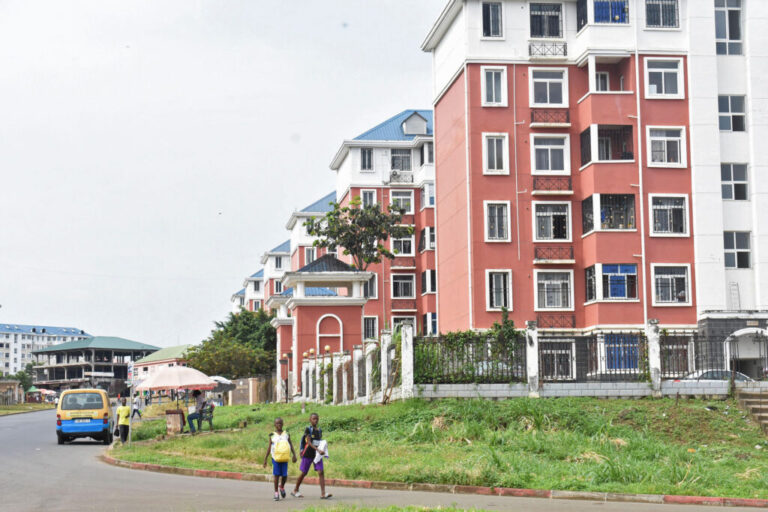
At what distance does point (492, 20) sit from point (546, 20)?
2256mm

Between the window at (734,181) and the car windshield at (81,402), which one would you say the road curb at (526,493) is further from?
the window at (734,181)

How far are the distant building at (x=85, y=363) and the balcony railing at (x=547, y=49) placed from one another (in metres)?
122

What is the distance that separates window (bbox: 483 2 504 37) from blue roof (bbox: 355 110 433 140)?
2277cm

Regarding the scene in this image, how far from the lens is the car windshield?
1284 inches

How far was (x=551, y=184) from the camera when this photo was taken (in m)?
41.5

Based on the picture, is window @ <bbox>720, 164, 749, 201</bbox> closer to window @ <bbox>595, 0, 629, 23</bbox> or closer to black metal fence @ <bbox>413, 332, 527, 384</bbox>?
window @ <bbox>595, 0, 629, 23</bbox>

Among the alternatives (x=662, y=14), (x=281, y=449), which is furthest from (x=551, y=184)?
(x=281, y=449)

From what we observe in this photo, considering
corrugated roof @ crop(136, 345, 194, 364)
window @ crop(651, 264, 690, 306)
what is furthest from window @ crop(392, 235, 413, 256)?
corrugated roof @ crop(136, 345, 194, 364)

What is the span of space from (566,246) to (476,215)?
12.5 feet

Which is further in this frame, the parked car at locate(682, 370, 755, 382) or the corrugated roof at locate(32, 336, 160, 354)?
the corrugated roof at locate(32, 336, 160, 354)

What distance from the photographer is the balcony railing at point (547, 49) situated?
41.4 meters

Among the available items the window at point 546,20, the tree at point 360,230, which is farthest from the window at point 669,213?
the tree at point 360,230

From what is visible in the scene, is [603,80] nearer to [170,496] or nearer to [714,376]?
[714,376]

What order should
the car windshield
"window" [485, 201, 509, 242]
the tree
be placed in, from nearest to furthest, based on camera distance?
the car windshield, "window" [485, 201, 509, 242], the tree
